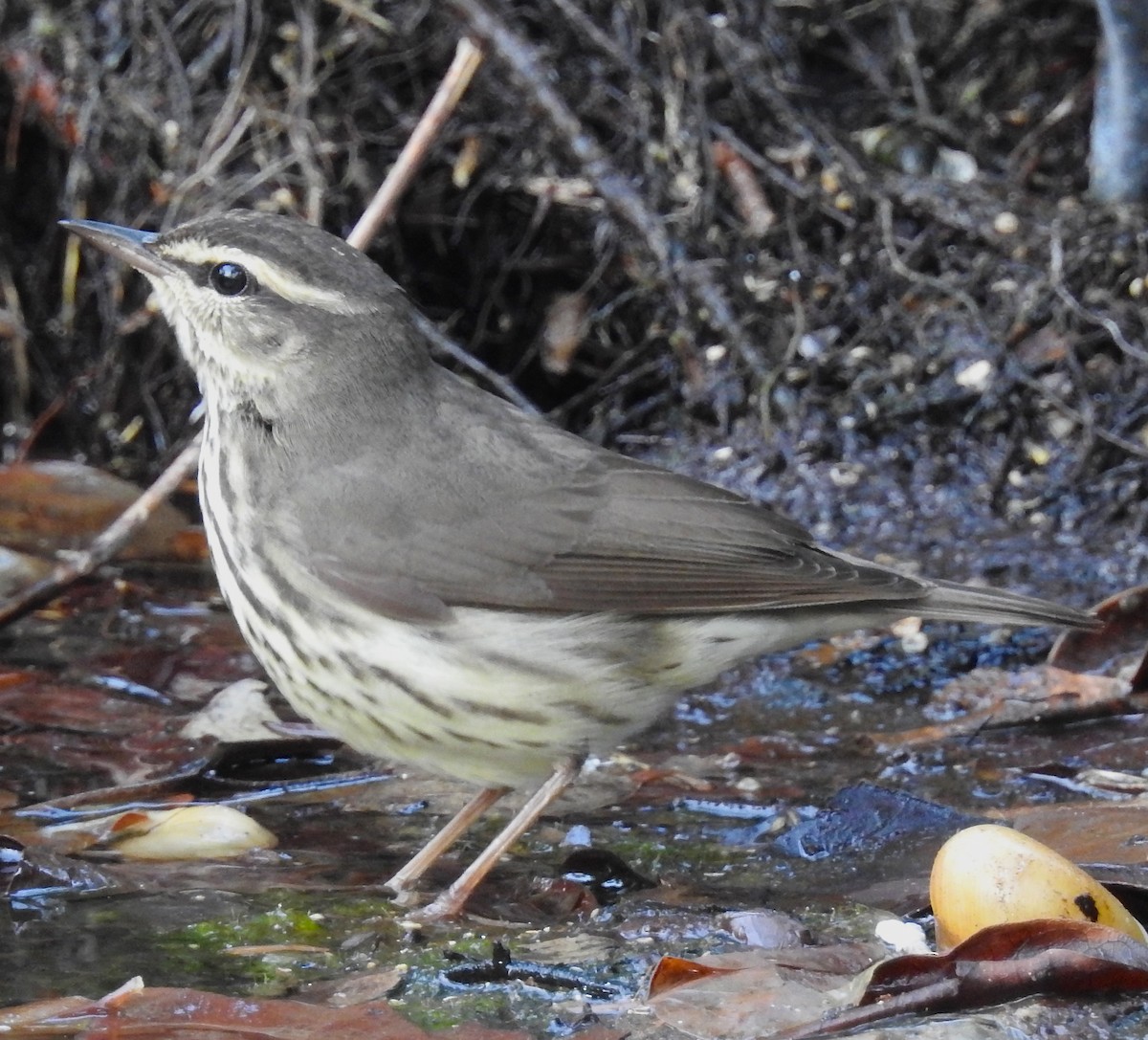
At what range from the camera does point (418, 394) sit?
4.77 metres

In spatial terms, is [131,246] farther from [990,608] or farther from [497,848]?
[990,608]

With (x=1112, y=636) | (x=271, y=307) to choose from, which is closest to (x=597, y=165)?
(x=271, y=307)

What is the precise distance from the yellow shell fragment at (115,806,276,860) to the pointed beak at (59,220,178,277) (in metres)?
Answer: 1.48

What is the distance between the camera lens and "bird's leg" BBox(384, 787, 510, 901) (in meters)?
4.20

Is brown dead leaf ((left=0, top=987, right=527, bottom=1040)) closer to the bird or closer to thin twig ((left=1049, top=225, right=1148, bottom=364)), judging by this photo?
the bird

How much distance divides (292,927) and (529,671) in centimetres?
91

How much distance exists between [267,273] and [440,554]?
898mm

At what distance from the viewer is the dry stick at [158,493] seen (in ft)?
17.8

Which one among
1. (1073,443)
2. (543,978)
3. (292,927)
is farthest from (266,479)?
(1073,443)

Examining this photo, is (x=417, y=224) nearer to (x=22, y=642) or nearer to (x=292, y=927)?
(x=22, y=642)

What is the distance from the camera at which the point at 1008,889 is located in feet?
10.7

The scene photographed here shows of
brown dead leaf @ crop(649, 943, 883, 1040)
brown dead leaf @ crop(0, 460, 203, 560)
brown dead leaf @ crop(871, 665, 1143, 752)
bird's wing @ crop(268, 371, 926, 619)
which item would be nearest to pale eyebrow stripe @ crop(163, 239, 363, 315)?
bird's wing @ crop(268, 371, 926, 619)

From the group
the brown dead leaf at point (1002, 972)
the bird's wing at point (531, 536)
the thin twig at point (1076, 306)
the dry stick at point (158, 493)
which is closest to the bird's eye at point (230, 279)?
the bird's wing at point (531, 536)

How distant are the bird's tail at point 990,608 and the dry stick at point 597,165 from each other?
2.60 meters
